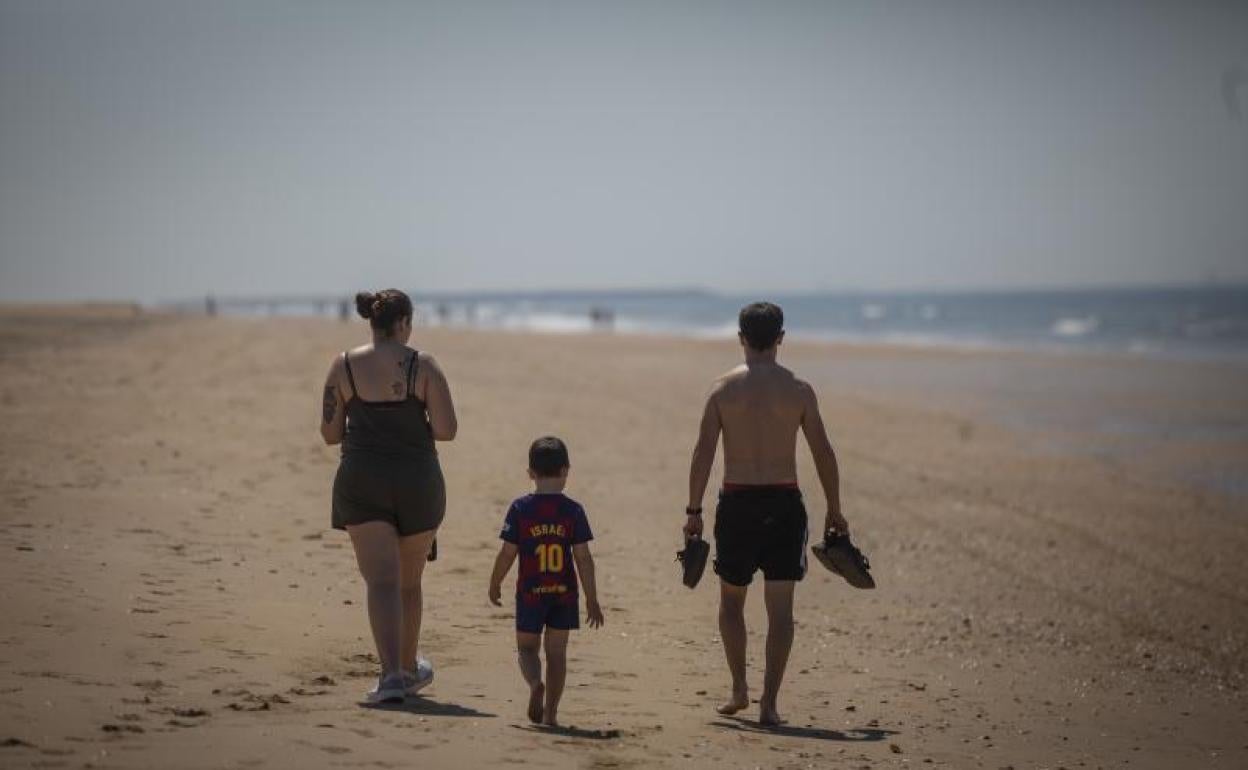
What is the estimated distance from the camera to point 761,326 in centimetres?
552

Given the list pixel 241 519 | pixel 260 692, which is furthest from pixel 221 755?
pixel 241 519

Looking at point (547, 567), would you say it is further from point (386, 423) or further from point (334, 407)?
point (334, 407)

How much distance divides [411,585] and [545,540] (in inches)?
30.6

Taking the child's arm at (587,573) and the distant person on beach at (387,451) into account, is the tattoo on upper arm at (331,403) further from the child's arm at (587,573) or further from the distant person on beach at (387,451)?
the child's arm at (587,573)

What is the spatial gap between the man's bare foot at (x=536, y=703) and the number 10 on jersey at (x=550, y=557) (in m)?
0.53

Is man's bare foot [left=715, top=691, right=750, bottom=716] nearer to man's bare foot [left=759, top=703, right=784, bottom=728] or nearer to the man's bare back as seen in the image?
man's bare foot [left=759, top=703, right=784, bottom=728]

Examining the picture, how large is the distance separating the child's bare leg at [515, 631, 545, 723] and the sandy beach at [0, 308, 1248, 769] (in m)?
0.14

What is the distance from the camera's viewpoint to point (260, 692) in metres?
5.16

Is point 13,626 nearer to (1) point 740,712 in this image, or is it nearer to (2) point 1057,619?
(1) point 740,712

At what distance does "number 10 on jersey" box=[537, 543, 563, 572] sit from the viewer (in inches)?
202

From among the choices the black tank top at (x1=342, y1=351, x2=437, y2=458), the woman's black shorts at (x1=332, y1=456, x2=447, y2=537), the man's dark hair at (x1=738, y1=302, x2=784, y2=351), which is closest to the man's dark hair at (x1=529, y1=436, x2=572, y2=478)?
the woman's black shorts at (x1=332, y1=456, x2=447, y2=537)

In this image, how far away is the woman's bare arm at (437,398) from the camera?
205 inches

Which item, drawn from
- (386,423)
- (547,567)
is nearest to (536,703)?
(547,567)

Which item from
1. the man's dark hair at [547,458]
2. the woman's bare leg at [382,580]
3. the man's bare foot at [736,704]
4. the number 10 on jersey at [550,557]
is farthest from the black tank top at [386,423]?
the man's bare foot at [736,704]
